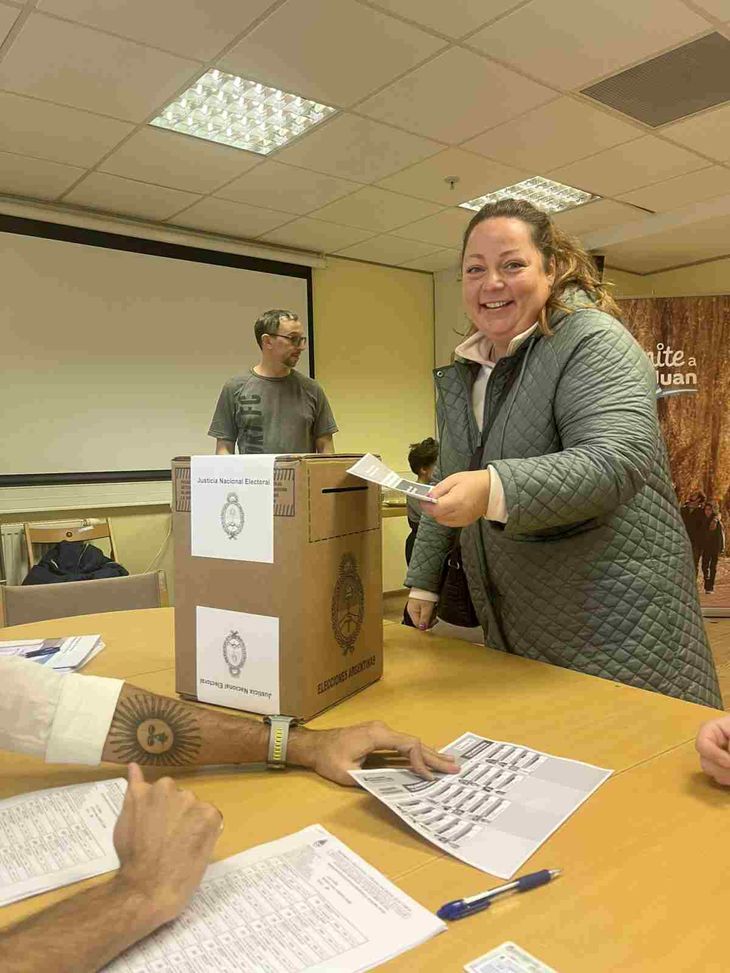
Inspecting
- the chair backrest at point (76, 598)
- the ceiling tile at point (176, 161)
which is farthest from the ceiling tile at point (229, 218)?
the chair backrest at point (76, 598)

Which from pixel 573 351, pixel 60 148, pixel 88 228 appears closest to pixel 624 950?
pixel 573 351

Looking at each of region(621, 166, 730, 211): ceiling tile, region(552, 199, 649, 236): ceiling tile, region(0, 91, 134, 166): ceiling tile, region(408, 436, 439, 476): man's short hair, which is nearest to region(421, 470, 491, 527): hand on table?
region(0, 91, 134, 166): ceiling tile

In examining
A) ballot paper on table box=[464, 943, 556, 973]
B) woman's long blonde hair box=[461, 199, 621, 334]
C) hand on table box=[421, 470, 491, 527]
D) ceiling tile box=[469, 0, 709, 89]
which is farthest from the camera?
ceiling tile box=[469, 0, 709, 89]

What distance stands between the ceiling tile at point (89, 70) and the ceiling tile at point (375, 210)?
1.33 m

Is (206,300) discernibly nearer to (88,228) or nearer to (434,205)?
(88,228)

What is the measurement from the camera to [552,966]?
1.66 feet

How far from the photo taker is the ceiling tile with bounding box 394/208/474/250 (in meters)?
4.24

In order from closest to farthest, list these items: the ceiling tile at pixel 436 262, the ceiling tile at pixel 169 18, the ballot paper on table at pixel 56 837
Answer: the ballot paper on table at pixel 56 837 → the ceiling tile at pixel 169 18 → the ceiling tile at pixel 436 262

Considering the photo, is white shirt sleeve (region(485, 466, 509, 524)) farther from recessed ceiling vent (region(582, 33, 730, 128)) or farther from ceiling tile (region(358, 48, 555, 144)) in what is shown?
recessed ceiling vent (region(582, 33, 730, 128))

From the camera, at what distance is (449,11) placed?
227 cm

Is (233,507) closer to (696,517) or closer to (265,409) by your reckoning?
(265,409)

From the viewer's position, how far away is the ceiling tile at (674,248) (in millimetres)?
4469

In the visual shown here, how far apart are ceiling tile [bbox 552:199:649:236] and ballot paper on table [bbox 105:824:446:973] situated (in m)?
4.21

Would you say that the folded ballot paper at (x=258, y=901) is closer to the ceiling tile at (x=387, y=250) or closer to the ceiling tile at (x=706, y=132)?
the ceiling tile at (x=706, y=132)
